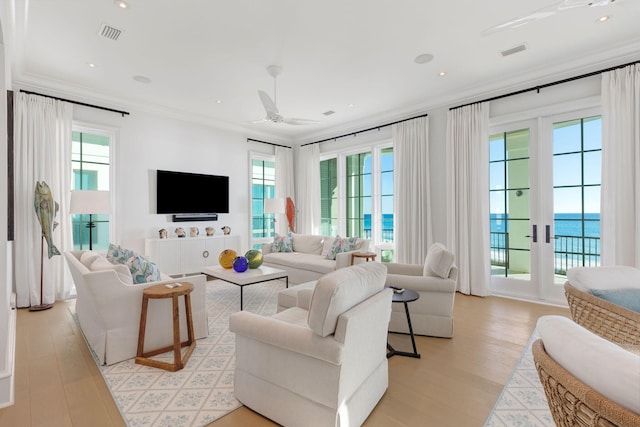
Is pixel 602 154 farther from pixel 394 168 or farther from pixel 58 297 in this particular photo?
pixel 58 297

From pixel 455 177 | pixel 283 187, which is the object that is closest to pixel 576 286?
pixel 455 177

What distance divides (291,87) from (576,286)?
4077mm

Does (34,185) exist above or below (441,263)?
above

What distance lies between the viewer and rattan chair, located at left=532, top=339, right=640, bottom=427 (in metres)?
0.80

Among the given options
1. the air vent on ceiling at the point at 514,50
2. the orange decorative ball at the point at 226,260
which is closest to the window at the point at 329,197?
the orange decorative ball at the point at 226,260

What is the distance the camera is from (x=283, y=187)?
7367 mm

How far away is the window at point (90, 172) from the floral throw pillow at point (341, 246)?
12.0 ft

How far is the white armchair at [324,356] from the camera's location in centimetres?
159

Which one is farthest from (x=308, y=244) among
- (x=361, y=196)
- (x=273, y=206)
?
(x=361, y=196)

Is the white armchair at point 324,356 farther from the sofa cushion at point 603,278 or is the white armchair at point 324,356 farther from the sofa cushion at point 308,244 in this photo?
the sofa cushion at point 308,244

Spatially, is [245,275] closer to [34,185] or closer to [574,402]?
[34,185]

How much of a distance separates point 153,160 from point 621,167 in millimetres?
6689

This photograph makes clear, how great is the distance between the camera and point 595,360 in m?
0.90

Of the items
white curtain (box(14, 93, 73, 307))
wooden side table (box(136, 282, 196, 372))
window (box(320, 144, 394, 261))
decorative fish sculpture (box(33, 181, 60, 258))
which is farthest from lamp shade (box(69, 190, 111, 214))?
window (box(320, 144, 394, 261))
